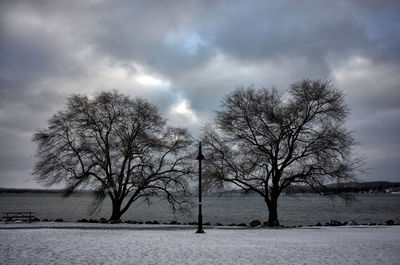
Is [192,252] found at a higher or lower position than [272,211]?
lower

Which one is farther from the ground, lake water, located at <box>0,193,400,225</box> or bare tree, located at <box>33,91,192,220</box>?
bare tree, located at <box>33,91,192,220</box>

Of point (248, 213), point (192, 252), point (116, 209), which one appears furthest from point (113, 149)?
point (248, 213)

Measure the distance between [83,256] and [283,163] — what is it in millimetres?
17959

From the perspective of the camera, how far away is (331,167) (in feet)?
80.1

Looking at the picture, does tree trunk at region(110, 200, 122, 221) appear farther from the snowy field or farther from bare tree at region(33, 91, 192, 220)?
the snowy field

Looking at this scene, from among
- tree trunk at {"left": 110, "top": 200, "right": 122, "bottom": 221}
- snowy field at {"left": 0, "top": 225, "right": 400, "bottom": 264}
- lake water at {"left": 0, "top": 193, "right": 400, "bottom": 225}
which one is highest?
tree trunk at {"left": 110, "top": 200, "right": 122, "bottom": 221}

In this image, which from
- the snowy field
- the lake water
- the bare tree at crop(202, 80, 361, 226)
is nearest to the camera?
the snowy field

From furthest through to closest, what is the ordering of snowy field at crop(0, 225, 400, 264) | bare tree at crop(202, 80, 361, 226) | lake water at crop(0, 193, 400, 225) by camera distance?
1. lake water at crop(0, 193, 400, 225)
2. bare tree at crop(202, 80, 361, 226)
3. snowy field at crop(0, 225, 400, 264)

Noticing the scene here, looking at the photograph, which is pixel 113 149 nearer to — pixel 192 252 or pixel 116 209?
pixel 116 209

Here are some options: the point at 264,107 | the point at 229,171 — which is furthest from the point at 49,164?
the point at 264,107

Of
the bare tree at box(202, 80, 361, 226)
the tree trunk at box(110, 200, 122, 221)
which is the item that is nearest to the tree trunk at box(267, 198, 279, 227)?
Answer: the bare tree at box(202, 80, 361, 226)

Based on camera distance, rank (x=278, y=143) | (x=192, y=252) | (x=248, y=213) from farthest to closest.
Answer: (x=248, y=213)
(x=278, y=143)
(x=192, y=252)

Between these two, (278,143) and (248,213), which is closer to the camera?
(278,143)

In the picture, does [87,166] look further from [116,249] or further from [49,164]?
[116,249]
